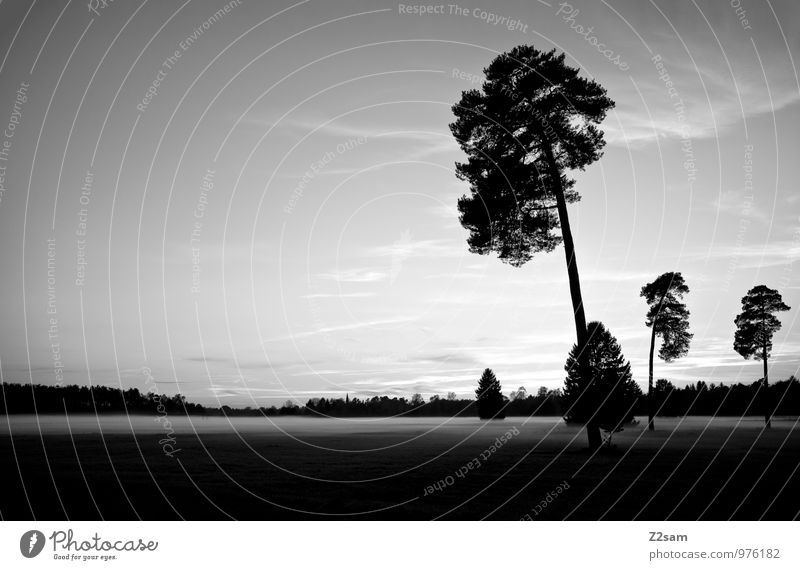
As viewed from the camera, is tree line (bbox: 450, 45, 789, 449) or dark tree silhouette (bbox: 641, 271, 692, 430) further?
dark tree silhouette (bbox: 641, 271, 692, 430)

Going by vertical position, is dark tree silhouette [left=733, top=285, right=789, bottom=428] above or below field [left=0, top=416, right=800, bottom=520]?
above

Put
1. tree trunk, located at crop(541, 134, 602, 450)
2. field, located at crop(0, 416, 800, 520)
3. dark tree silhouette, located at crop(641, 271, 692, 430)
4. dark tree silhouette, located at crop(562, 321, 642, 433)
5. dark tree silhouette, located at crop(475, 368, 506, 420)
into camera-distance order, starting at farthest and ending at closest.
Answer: dark tree silhouette, located at crop(475, 368, 506, 420)
dark tree silhouette, located at crop(641, 271, 692, 430)
dark tree silhouette, located at crop(562, 321, 642, 433)
tree trunk, located at crop(541, 134, 602, 450)
field, located at crop(0, 416, 800, 520)

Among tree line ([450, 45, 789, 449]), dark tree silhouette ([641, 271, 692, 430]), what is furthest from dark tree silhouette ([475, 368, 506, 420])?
tree line ([450, 45, 789, 449])

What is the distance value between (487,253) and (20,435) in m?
21.0

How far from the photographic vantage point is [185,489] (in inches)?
589

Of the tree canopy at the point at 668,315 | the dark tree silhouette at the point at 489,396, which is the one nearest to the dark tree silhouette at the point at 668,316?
the tree canopy at the point at 668,315

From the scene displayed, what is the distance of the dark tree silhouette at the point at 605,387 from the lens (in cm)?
2753

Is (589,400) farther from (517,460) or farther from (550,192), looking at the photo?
(550,192)

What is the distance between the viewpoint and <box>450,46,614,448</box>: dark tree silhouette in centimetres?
2427

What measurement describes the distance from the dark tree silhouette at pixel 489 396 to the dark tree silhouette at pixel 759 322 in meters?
26.1

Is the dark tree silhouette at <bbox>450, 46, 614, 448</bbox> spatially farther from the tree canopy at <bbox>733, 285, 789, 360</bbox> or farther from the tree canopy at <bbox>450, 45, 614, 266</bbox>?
the tree canopy at <bbox>733, 285, 789, 360</bbox>

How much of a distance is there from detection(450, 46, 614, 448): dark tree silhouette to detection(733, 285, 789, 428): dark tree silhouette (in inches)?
1407

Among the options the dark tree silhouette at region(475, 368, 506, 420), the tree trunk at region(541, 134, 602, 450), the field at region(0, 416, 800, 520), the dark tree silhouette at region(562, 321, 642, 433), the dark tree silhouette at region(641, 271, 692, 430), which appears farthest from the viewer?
the dark tree silhouette at region(475, 368, 506, 420)
